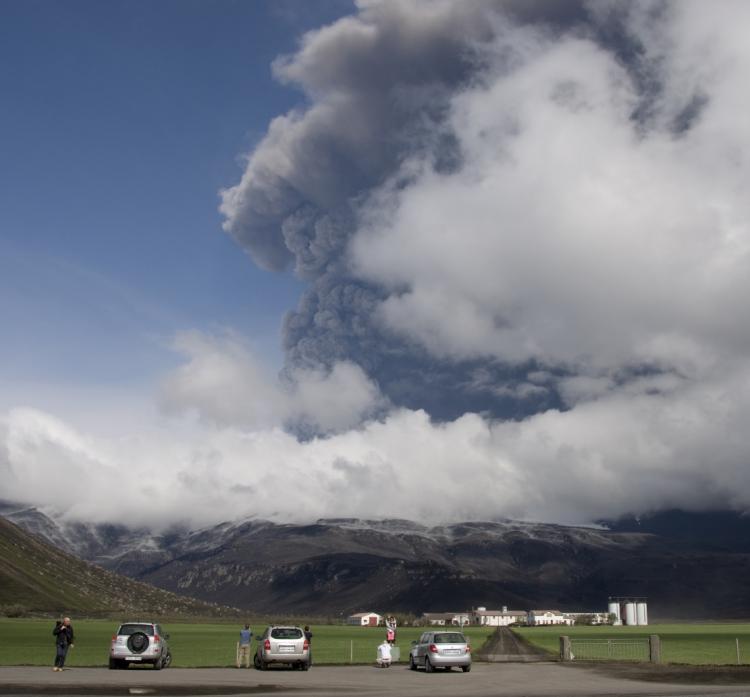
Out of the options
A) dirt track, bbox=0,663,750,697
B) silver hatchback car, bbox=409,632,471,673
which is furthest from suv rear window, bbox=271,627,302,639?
silver hatchback car, bbox=409,632,471,673

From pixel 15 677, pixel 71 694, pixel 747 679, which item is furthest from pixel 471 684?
pixel 15 677

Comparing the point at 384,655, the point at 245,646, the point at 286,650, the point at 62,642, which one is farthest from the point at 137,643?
the point at 384,655

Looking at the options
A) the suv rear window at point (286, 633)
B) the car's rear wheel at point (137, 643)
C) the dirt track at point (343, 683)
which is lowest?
the dirt track at point (343, 683)

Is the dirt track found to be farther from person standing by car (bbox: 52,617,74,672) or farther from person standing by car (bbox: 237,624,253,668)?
person standing by car (bbox: 237,624,253,668)

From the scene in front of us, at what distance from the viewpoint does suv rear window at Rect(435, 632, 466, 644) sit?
181 ft

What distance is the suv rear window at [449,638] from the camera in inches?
2173

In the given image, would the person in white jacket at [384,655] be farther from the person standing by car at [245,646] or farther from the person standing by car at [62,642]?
the person standing by car at [62,642]

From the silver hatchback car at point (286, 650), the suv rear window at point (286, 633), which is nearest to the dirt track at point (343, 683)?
the silver hatchback car at point (286, 650)

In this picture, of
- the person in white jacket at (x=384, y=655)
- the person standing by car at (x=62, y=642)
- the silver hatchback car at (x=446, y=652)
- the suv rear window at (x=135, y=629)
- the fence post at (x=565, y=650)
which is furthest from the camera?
the fence post at (x=565, y=650)

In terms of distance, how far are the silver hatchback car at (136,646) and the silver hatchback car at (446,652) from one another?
16.0 metres

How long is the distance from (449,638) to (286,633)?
9.92m

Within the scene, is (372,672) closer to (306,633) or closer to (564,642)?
(306,633)

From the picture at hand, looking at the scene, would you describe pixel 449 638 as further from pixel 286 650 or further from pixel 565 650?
pixel 565 650

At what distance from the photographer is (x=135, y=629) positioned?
53250mm
